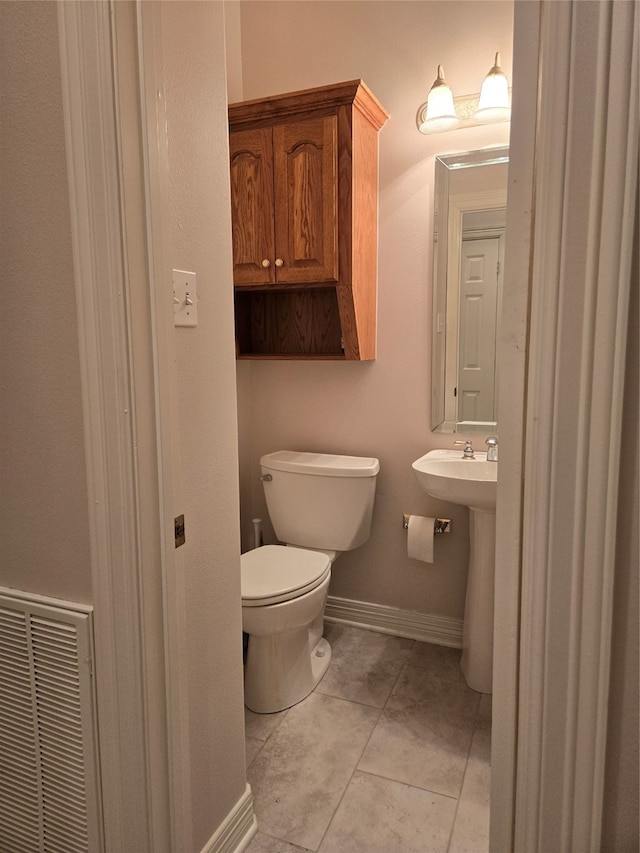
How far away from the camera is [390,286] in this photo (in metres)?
2.28

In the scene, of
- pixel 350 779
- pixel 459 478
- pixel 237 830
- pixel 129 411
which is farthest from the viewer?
pixel 459 478

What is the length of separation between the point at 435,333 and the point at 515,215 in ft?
5.14

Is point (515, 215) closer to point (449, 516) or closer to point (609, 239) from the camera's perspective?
point (609, 239)

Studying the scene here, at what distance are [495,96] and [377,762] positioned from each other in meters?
2.15

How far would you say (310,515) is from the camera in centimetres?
232

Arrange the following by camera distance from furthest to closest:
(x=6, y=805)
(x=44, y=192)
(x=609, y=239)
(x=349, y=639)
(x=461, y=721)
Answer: (x=349, y=639)
(x=461, y=721)
(x=6, y=805)
(x=44, y=192)
(x=609, y=239)

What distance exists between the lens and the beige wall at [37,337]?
100cm

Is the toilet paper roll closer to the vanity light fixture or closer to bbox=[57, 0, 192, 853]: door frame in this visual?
bbox=[57, 0, 192, 853]: door frame

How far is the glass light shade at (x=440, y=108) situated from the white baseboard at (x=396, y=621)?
1875 millimetres

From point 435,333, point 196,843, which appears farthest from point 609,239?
point 435,333

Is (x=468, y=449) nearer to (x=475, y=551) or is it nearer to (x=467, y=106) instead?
(x=475, y=551)

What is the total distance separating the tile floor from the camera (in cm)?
150

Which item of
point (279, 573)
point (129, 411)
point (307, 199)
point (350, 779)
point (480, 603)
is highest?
point (307, 199)

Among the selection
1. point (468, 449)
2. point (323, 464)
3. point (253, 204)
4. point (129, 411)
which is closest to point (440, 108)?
point (253, 204)
